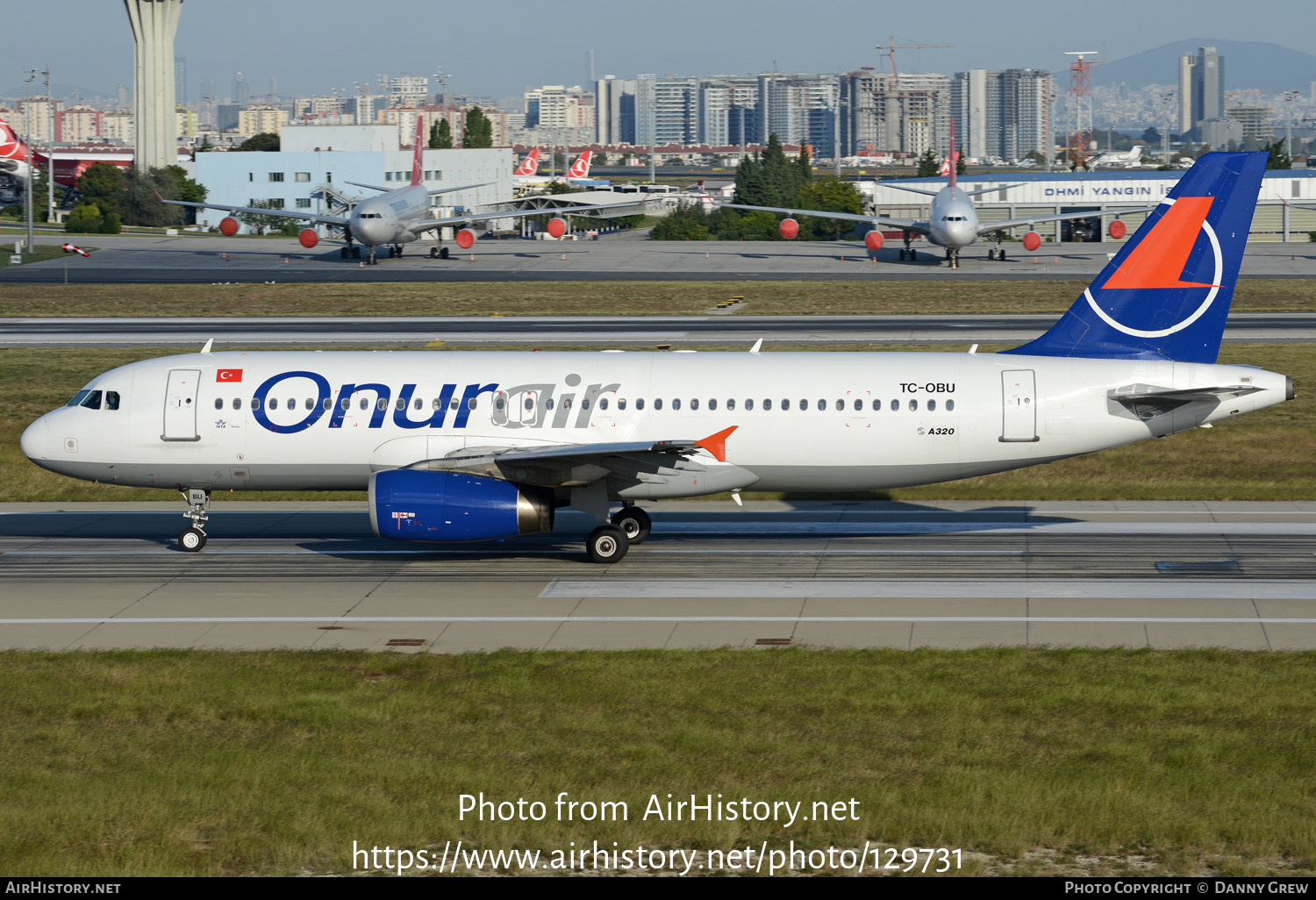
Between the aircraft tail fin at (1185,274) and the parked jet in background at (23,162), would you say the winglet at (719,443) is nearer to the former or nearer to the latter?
the aircraft tail fin at (1185,274)

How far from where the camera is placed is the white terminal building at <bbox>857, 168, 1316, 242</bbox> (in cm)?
12912

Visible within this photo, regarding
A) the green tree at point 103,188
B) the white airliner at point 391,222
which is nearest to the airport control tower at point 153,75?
the green tree at point 103,188

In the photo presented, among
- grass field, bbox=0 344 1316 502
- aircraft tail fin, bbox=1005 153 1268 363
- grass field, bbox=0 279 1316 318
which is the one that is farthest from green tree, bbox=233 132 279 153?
aircraft tail fin, bbox=1005 153 1268 363

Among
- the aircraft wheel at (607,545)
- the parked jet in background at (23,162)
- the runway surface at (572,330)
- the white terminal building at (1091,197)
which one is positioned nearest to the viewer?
the aircraft wheel at (607,545)

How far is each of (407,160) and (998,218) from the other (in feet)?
231

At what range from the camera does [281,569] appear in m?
28.8

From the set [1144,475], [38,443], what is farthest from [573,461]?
[1144,475]

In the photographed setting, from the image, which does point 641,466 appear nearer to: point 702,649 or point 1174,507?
point 702,649

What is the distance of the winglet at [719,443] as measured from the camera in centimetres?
2808

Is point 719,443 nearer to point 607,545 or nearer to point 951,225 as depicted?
point 607,545

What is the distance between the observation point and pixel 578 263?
10144 cm

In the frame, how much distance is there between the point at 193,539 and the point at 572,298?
50.0 m

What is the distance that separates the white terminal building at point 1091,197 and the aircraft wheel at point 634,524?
10182 cm

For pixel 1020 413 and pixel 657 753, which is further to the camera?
pixel 1020 413
